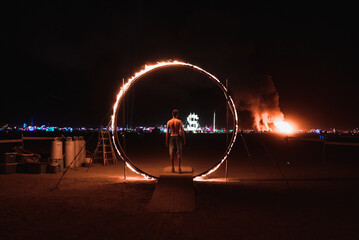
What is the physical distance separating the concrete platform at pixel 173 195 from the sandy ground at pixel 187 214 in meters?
0.23

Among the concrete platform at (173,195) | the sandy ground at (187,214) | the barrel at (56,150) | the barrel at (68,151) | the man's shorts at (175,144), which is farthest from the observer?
the barrel at (68,151)

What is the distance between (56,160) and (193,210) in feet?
25.2

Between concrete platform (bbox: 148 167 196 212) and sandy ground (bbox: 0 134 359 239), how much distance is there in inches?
9.1

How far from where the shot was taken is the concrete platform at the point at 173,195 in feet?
22.5

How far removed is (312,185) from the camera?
9656mm

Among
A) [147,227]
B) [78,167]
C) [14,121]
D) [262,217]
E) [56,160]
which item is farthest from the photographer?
[14,121]

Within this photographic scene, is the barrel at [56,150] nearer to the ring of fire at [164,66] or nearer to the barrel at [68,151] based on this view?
the barrel at [68,151]

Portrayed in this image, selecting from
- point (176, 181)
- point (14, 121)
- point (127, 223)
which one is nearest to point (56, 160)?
point (176, 181)

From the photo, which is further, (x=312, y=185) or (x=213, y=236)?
(x=312, y=185)

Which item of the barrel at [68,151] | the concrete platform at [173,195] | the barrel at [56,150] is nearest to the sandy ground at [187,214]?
the concrete platform at [173,195]

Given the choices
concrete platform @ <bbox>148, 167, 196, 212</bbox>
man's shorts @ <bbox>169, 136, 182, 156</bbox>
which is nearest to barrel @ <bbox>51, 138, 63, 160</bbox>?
man's shorts @ <bbox>169, 136, 182, 156</bbox>

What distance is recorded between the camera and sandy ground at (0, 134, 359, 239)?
5414mm

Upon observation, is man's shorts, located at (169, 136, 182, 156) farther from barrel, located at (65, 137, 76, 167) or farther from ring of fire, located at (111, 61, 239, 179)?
barrel, located at (65, 137, 76, 167)

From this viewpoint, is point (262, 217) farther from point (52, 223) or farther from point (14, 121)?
point (14, 121)
